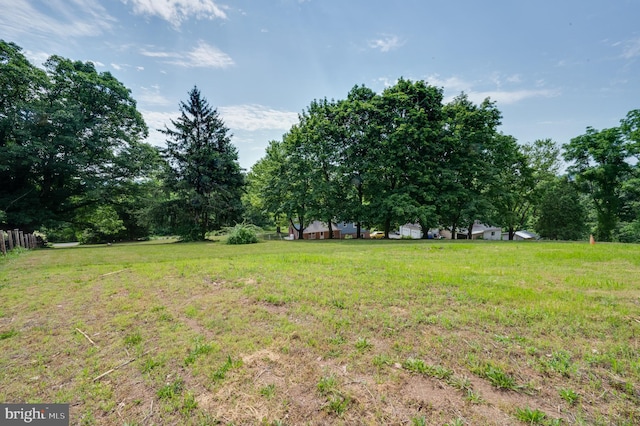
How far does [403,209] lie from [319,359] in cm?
1511

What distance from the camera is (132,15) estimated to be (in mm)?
9844

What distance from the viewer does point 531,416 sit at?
170 centimetres

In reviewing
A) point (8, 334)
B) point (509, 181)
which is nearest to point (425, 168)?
point (509, 181)

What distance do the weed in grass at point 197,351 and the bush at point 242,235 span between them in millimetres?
13731

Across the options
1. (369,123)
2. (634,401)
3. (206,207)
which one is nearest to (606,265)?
(634,401)

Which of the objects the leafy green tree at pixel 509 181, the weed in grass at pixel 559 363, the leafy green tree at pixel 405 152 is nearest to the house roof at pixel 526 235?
the leafy green tree at pixel 509 181

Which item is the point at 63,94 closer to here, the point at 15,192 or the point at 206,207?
the point at 15,192

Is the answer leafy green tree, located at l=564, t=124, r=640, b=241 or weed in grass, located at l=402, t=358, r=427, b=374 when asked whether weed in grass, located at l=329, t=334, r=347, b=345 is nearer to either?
weed in grass, located at l=402, t=358, r=427, b=374

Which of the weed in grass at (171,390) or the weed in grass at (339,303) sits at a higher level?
the weed in grass at (339,303)

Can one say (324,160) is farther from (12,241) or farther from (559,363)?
(559,363)

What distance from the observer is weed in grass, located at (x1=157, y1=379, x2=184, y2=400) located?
2.04 metres

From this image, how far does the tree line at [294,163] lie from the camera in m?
16.3

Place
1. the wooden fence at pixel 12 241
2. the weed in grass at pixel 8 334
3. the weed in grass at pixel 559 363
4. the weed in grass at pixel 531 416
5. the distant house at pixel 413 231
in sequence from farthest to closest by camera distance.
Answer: the distant house at pixel 413 231 < the wooden fence at pixel 12 241 < the weed in grass at pixel 8 334 < the weed in grass at pixel 559 363 < the weed in grass at pixel 531 416

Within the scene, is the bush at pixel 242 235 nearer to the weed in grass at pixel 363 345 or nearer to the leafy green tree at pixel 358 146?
the leafy green tree at pixel 358 146
